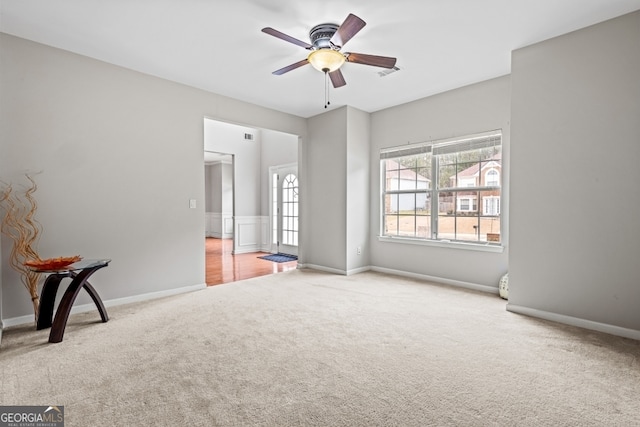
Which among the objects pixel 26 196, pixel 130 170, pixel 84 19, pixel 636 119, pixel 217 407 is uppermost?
pixel 84 19

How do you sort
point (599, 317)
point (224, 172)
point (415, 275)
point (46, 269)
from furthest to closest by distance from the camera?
1. point (224, 172)
2. point (415, 275)
3. point (599, 317)
4. point (46, 269)

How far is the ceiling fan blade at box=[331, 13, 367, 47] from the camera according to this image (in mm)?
2230

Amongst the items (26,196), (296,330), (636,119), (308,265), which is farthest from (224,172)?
(636,119)

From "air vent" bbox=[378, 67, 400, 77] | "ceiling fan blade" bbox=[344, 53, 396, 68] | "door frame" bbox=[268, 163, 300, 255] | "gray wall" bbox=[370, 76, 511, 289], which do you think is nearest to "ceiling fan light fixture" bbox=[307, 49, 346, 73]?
"ceiling fan blade" bbox=[344, 53, 396, 68]

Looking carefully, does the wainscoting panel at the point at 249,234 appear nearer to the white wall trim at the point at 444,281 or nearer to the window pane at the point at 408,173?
the white wall trim at the point at 444,281

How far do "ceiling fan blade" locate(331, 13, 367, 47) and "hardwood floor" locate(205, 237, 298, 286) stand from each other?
362 centimetres

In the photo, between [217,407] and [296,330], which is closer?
[217,407]

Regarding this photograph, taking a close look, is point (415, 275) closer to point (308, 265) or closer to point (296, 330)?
point (308, 265)

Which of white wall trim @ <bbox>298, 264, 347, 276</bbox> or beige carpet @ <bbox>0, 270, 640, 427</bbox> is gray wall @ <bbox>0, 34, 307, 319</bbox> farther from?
white wall trim @ <bbox>298, 264, 347, 276</bbox>

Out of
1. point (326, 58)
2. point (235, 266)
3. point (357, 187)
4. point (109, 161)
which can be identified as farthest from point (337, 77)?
point (235, 266)

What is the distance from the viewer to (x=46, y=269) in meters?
2.62

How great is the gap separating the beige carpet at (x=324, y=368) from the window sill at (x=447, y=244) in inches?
33.2

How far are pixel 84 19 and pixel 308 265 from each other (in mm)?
4386

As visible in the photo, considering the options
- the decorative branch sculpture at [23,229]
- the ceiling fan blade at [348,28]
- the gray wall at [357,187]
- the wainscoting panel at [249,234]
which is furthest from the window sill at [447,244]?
the decorative branch sculpture at [23,229]
